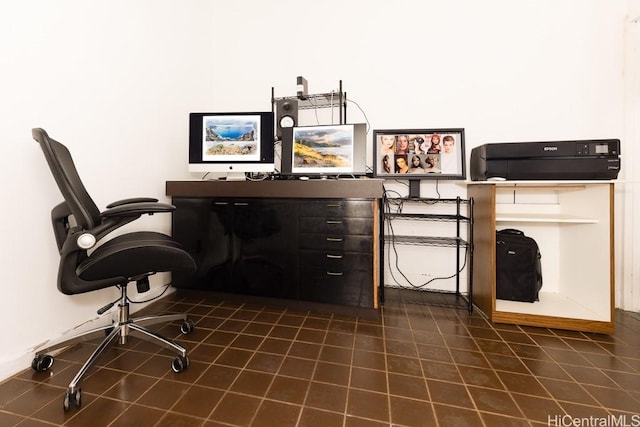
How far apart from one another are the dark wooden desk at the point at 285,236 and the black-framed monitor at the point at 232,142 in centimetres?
21

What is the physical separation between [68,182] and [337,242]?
4.50ft

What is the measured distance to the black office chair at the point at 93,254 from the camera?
3.66 ft

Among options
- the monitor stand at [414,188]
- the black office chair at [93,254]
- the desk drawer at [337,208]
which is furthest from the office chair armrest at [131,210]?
the monitor stand at [414,188]

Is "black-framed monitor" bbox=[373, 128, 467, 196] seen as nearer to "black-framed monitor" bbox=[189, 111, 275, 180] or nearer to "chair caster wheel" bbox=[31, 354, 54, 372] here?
"black-framed monitor" bbox=[189, 111, 275, 180]

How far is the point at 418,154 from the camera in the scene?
2186mm

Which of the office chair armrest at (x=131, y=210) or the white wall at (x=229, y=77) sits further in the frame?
the white wall at (x=229, y=77)

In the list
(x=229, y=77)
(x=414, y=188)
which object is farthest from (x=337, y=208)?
(x=229, y=77)

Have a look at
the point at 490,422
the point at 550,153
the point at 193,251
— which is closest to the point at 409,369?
the point at 490,422

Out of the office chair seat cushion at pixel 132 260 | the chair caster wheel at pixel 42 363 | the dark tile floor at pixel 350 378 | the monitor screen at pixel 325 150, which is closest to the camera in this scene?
the dark tile floor at pixel 350 378

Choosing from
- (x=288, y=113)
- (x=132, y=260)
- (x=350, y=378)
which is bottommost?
(x=350, y=378)

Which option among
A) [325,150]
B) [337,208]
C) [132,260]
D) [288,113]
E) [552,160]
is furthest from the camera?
[288,113]

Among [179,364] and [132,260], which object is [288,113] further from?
[179,364]

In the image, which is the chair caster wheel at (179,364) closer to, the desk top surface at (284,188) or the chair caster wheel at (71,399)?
the chair caster wheel at (71,399)

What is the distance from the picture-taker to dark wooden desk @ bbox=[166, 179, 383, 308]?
1.84 m
